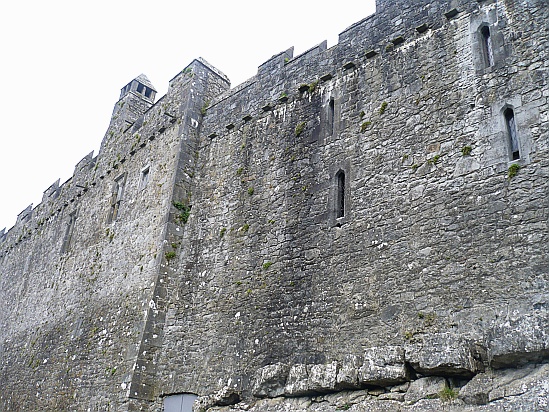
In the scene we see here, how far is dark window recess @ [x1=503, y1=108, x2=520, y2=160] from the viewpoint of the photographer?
845cm

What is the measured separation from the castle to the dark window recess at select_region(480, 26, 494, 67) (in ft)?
0.17

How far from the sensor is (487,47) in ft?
31.2

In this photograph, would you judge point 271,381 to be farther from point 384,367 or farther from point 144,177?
point 144,177

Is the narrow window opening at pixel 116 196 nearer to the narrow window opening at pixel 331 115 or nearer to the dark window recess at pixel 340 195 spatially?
the narrow window opening at pixel 331 115

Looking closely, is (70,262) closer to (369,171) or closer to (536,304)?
(369,171)

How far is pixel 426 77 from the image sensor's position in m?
10.1

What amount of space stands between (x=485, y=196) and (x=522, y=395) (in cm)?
303

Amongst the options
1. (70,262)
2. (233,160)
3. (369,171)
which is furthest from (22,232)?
(369,171)

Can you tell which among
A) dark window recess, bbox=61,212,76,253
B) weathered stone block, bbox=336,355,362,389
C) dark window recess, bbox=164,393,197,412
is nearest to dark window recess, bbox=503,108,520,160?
weathered stone block, bbox=336,355,362,389

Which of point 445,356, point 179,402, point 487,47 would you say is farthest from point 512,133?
point 179,402

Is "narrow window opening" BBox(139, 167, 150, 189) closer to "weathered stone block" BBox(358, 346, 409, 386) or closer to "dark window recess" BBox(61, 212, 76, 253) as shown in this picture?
"dark window recess" BBox(61, 212, 76, 253)

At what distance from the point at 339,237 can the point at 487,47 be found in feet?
13.5

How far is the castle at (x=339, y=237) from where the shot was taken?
7.84m

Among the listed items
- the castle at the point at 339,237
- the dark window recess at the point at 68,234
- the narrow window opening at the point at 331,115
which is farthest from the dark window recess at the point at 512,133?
the dark window recess at the point at 68,234
